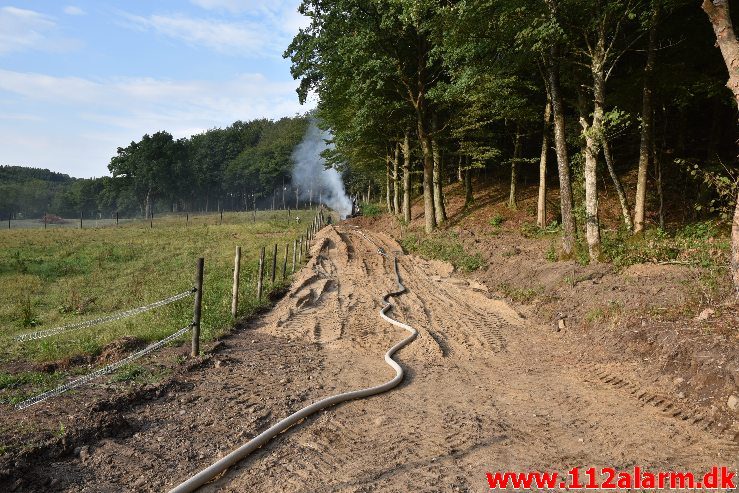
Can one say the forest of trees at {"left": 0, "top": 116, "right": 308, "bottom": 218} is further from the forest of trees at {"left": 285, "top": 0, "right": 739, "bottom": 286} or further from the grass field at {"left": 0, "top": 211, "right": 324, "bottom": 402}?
the forest of trees at {"left": 285, "top": 0, "right": 739, "bottom": 286}

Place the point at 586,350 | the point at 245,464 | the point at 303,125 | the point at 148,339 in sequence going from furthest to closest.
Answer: the point at 303,125 → the point at 148,339 → the point at 586,350 → the point at 245,464

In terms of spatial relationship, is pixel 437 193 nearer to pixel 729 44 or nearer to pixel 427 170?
pixel 427 170

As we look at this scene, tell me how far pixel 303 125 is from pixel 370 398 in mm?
117685

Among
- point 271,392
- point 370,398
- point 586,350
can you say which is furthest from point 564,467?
point 586,350

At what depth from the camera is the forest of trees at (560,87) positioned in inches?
506

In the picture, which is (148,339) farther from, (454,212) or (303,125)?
(303,125)

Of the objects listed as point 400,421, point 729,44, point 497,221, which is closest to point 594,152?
point 729,44

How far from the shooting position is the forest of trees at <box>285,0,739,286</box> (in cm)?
1284

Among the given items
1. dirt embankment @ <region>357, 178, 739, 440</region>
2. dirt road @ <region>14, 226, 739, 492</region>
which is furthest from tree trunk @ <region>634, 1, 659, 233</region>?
dirt road @ <region>14, 226, 739, 492</region>

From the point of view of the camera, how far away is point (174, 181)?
93.5m

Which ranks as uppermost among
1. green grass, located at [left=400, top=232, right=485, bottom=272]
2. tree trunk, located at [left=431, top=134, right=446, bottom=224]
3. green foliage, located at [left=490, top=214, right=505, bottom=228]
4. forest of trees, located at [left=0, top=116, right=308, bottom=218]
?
forest of trees, located at [left=0, top=116, right=308, bottom=218]

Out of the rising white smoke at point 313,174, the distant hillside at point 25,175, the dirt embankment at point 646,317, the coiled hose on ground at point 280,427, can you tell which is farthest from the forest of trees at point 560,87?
the distant hillside at point 25,175

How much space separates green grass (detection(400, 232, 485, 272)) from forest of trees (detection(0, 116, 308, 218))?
77.1 m

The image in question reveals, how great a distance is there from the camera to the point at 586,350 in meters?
8.51
